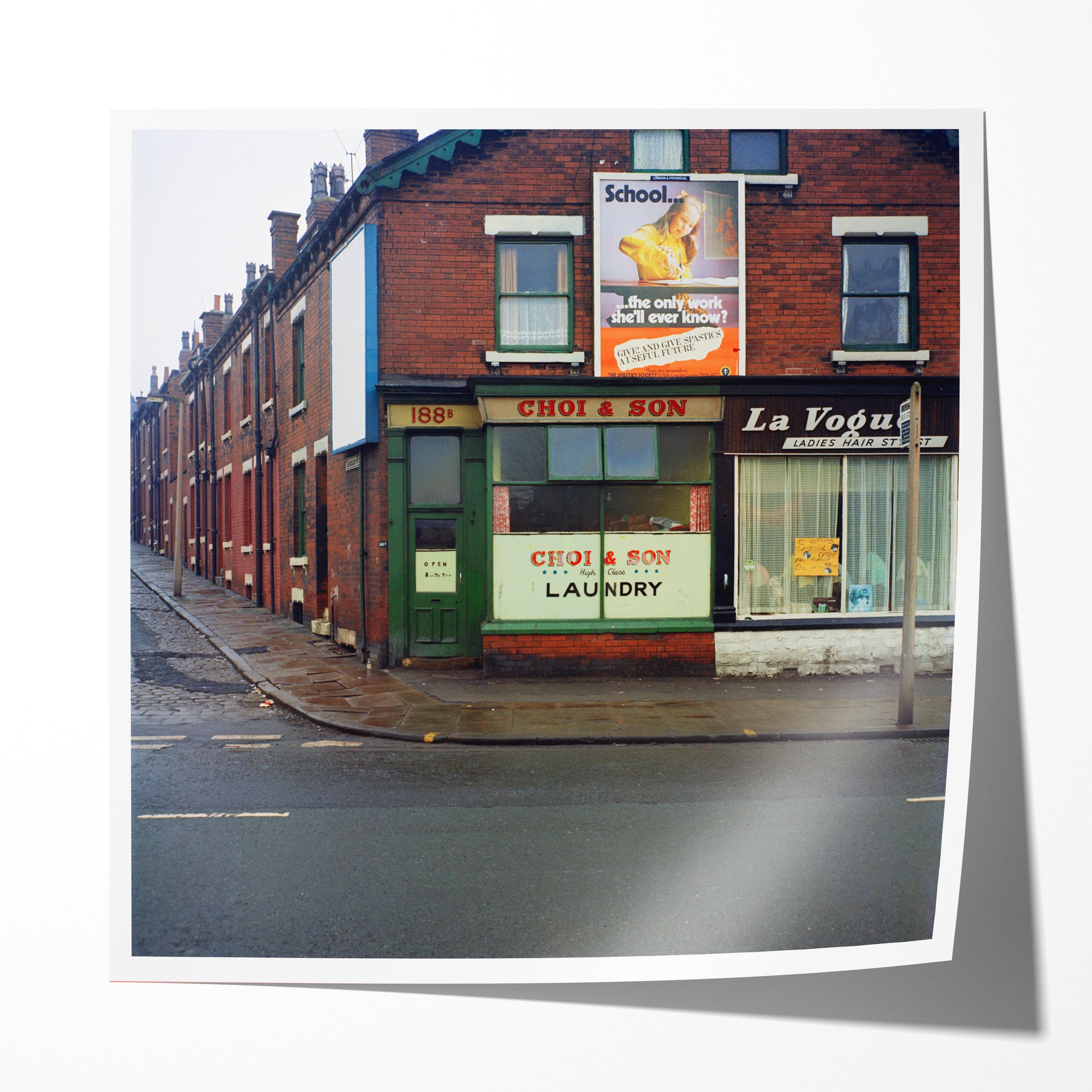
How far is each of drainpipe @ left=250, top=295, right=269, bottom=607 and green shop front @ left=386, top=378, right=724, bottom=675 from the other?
105 centimetres

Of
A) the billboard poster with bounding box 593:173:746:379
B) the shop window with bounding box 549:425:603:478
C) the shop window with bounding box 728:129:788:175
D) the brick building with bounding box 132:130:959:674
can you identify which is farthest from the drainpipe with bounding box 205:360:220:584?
the shop window with bounding box 728:129:788:175

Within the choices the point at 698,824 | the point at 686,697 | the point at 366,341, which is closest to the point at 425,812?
the point at 698,824

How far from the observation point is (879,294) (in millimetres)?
4367

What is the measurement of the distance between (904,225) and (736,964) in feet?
11.3

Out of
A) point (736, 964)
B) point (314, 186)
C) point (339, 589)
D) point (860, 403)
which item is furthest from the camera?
point (339, 589)

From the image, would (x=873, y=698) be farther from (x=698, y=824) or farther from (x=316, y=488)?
(x=316, y=488)

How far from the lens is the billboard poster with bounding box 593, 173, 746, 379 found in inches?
173

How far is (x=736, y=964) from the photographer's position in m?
3.15

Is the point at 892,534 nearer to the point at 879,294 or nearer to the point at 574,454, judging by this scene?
the point at 879,294

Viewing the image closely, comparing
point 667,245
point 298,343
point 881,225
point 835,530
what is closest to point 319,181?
point 667,245

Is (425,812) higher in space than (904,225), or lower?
lower

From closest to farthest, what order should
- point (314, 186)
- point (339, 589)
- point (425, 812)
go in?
1. point (314, 186)
2. point (425, 812)
3. point (339, 589)

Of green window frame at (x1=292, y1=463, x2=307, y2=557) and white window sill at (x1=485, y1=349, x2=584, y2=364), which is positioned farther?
green window frame at (x1=292, y1=463, x2=307, y2=557)

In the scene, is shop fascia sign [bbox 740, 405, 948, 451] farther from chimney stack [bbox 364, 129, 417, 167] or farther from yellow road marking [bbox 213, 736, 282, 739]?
yellow road marking [bbox 213, 736, 282, 739]
